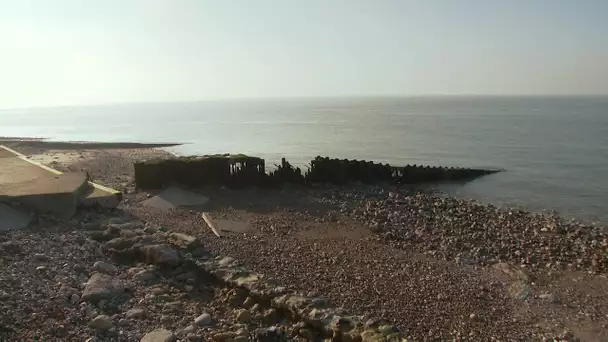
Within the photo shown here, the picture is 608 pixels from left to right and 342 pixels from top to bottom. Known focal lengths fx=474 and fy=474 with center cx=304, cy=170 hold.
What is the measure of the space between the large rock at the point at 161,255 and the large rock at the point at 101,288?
1.29 metres

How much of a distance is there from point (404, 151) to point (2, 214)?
36.7 m

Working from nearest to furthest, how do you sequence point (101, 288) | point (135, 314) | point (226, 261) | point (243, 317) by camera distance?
point (135, 314), point (243, 317), point (101, 288), point (226, 261)

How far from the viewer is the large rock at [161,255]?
34.8 ft

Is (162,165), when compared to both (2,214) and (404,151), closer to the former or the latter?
(2,214)

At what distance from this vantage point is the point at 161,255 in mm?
10641

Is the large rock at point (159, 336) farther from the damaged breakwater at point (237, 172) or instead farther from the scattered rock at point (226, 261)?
the damaged breakwater at point (237, 172)

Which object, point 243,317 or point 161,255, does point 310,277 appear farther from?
point 161,255

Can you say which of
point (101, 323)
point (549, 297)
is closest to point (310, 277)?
point (101, 323)

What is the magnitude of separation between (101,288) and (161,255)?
1.95m

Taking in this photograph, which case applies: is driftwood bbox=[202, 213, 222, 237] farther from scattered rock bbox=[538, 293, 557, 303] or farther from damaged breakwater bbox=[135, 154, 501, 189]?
scattered rock bbox=[538, 293, 557, 303]

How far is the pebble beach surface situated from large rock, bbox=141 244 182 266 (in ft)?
0.10

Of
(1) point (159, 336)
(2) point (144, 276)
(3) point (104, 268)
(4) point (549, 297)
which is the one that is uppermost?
(3) point (104, 268)

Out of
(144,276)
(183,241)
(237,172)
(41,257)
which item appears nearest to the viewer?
(41,257)

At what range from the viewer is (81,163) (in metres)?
32.8
